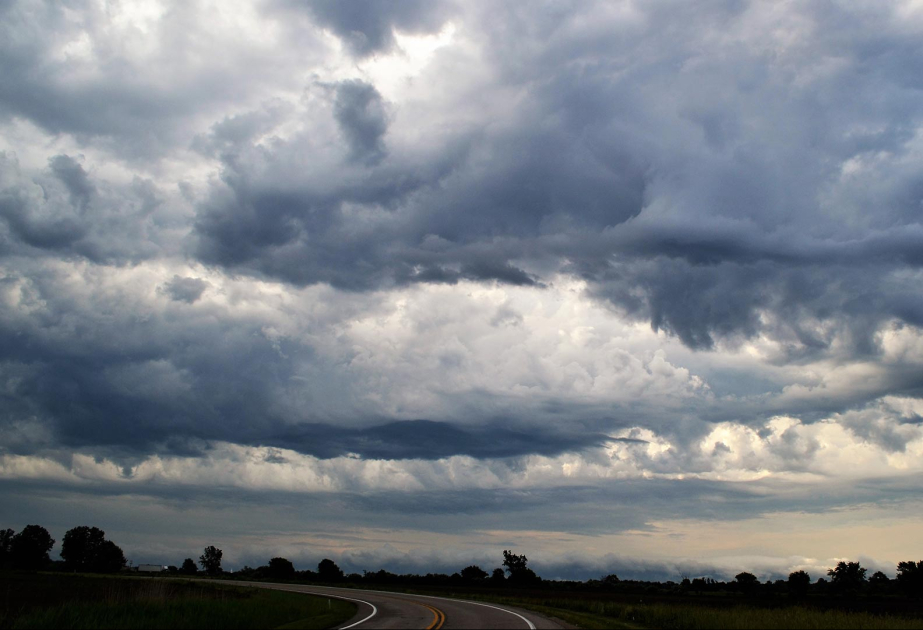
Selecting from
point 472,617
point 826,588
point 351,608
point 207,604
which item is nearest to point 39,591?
point 351,608

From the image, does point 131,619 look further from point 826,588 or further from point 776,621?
point 826,588

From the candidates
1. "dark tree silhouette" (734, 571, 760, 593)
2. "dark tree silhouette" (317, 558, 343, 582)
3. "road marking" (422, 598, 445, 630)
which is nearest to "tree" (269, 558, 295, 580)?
"dark tree silhouette" (317, 558, 343, 582)

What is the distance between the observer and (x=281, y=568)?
7352 inches

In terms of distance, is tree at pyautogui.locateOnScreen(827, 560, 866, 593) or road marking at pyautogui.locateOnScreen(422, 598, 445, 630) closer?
road marking at pyautogui.locateOnScreen(422, 598, 445, 630)

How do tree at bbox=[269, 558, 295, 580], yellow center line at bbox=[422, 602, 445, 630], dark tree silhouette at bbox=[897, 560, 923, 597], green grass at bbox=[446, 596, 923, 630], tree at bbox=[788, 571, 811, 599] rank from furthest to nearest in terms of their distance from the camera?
tree at bbox=[269, 558, 295, 580], tree at bbox=[788, 571, 811, 599], dark tree silhouette at bbox=[897, 560, 923, 597], green grass at bbox=[446, 596, 923, 630], yellow center line at bbox=[422, 602, 445, 630]

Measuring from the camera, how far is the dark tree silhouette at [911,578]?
123188 mm

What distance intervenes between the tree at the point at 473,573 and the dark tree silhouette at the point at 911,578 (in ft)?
318

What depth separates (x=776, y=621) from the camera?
39688 mm

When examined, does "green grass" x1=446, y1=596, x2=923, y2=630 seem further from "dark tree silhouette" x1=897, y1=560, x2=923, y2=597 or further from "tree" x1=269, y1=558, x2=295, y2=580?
"tree" x1=269, y1=558, x2=295, y2=580

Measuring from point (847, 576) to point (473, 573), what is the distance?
90.7 meters

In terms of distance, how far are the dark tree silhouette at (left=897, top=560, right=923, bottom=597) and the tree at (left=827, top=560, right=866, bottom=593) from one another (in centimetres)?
2828

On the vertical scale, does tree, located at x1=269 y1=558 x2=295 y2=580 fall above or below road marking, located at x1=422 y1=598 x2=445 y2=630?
below

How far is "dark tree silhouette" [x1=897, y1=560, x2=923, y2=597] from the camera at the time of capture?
123188 mm

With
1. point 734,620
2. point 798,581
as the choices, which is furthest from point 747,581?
point 734,620
